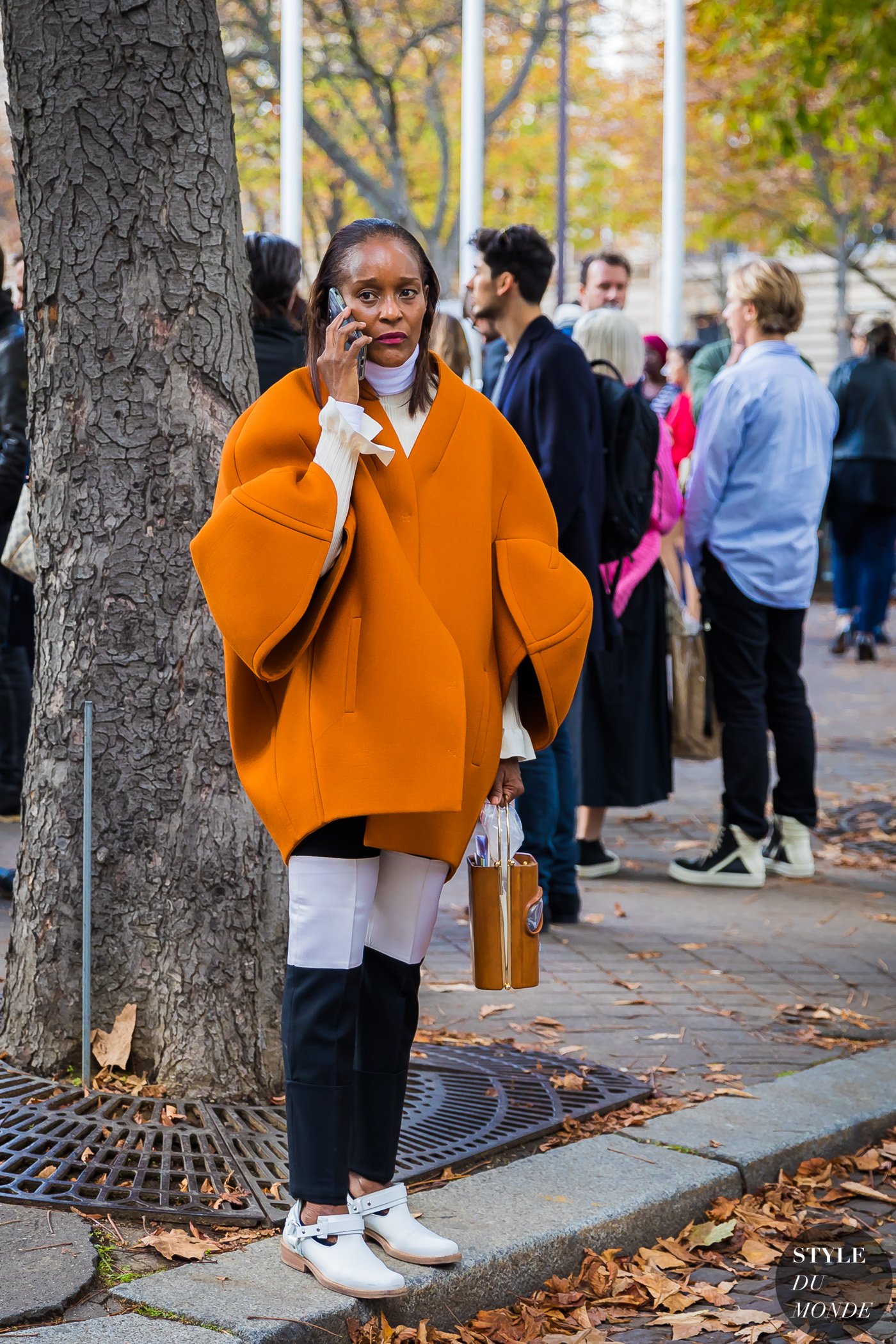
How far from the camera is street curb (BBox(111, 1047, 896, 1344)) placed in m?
2.93

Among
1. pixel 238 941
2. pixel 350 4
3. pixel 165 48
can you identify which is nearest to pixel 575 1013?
pixel 238 941

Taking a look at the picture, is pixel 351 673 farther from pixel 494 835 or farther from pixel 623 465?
pixel 623 465

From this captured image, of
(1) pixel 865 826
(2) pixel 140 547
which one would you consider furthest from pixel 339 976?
(1) pixel 865 826

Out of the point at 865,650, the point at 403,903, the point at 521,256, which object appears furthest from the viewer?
the point at 865,650

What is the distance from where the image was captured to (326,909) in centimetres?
296

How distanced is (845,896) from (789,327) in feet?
7.46

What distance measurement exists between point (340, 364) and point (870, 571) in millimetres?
11441

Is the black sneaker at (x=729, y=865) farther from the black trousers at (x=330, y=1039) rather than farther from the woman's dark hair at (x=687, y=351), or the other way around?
the woman's dark hair at (x=687, y=351)

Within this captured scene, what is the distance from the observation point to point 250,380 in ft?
13.5

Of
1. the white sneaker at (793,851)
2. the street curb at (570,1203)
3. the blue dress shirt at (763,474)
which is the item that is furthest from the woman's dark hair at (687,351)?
the street curb at (570,1203)

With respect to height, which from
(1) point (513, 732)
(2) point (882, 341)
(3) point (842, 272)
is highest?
(3) point (842, 272)

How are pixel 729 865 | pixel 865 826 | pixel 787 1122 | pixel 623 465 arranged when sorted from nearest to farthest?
1. pixel 787 1122
2. pixel 623 465
3. pixel 729 865
4. pixel 865 826

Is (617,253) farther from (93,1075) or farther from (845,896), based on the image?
(93,1075)

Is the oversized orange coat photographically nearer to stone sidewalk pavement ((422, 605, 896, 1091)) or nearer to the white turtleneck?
the white turtleneck
